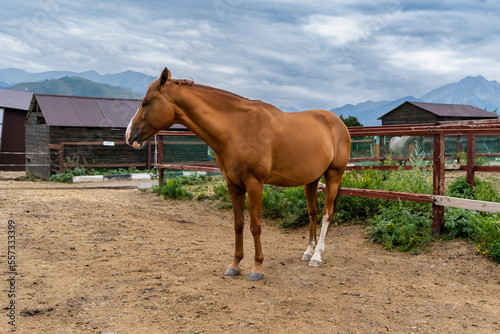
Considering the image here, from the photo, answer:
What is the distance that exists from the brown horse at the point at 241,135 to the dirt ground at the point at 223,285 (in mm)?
542

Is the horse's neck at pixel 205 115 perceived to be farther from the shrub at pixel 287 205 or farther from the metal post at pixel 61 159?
the metal post at pixel 61 159

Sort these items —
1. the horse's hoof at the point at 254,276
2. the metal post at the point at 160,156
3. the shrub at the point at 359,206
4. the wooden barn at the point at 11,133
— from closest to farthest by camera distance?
the horse's hoof at the point at 254,276
the shrub at the point at 359,206
the metal post at the point at 160,156
the wooden barn at the point at 11,133

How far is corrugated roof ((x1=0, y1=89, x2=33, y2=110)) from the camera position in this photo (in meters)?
21.8

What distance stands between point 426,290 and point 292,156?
1817 mm

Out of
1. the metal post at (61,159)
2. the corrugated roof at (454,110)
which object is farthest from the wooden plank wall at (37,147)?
the corrugated roof at (454,110)

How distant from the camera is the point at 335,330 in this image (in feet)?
9.43

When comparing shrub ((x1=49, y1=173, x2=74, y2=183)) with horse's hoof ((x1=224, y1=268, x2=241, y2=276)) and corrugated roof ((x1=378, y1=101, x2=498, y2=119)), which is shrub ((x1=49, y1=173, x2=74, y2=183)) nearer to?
horse's hoof ((x1=224, y1=268, x2=241, y2=276))

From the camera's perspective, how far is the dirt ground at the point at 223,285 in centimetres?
299

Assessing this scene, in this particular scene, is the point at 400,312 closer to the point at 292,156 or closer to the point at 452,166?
the point at 292,156

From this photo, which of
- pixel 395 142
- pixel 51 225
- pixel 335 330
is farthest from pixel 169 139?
pixel 335 330

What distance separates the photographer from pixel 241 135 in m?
3.94

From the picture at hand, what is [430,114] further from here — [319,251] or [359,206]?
[319,251]

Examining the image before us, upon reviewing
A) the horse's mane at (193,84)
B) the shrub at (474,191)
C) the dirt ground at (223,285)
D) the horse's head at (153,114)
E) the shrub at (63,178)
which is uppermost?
the horse's mane at (193,84)

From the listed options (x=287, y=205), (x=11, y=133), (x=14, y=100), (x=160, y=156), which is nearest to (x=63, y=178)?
(x=160, y=156)
